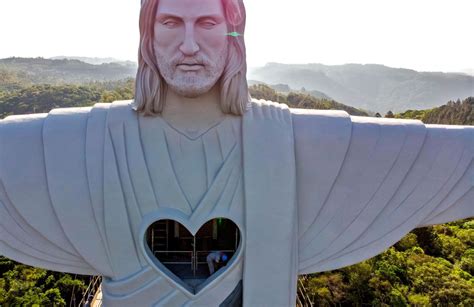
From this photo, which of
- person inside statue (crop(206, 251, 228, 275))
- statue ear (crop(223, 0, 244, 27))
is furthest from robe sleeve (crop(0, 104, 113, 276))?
statue ear (crop(223, 0, 244, 27))

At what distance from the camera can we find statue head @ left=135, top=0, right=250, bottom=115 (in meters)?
4.45

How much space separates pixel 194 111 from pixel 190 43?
2.76ft

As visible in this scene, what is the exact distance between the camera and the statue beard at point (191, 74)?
454cm

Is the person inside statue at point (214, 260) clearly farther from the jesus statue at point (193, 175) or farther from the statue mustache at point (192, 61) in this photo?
the statue mustache at point (192, 61)

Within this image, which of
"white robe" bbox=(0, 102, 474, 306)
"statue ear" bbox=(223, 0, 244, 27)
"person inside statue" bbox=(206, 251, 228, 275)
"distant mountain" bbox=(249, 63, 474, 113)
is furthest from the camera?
"distant mountain" bbox=(249, 63, 474, 113)

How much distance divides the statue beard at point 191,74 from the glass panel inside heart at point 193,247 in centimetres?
185

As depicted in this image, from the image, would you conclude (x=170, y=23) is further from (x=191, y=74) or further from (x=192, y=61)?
(x=191, y=74)

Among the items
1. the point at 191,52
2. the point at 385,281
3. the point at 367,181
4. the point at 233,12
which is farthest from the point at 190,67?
the point at 385,281

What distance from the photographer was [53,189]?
4.73m

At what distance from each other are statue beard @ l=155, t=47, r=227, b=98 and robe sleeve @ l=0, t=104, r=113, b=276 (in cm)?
104

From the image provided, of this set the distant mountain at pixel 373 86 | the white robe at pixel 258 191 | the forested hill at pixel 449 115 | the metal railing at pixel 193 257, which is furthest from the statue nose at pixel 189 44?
the distant mountain at pixel 373 86

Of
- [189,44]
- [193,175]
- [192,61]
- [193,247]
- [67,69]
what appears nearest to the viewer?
[189,44]

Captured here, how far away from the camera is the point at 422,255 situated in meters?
11.1

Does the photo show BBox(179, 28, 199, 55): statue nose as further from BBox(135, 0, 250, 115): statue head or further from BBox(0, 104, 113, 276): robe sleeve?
BBox(0, 104, 113, 276): robe sleeve
